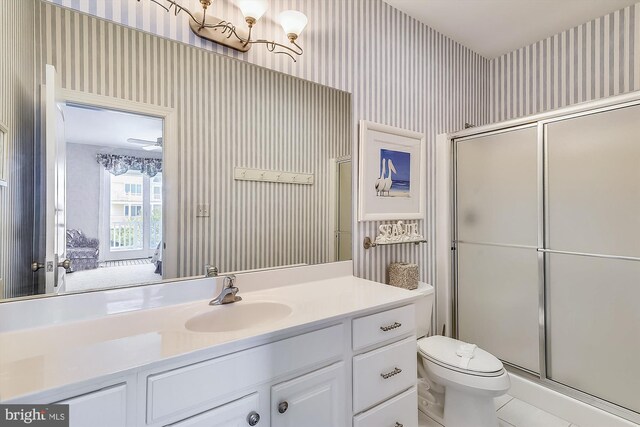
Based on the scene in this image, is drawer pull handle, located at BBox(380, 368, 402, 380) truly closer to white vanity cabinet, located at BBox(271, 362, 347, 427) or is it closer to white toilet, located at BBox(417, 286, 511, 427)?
white vanity cabinet, located at BBox(271, 362, 347, 427)

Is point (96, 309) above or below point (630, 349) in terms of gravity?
above

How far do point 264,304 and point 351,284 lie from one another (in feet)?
1.68

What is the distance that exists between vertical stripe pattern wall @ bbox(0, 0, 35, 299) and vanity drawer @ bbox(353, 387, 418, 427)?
4.43 feet

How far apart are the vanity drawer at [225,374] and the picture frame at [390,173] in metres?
0.98

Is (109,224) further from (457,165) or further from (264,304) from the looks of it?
(457,165)

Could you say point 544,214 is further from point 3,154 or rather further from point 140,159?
point 3,154

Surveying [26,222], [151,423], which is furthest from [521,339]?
[26,222]

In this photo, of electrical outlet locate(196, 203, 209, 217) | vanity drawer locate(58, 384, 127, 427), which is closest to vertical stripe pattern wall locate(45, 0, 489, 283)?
electrical outlet locate(196, 203, 209, 217)

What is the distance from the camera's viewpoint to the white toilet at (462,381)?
1.53 metres

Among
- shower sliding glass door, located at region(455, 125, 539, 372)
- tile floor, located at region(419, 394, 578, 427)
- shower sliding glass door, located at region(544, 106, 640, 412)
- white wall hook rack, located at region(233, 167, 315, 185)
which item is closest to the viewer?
white wall hook rack, located at region(233, 167, 315, 185)

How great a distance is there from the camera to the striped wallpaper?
1144 mm

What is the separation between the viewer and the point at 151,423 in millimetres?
795

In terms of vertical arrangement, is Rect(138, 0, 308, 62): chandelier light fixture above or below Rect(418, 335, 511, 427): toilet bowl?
above

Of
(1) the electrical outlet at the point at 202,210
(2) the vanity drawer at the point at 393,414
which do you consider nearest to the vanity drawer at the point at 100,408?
(1) the electrical outlet at the point at 202,210
